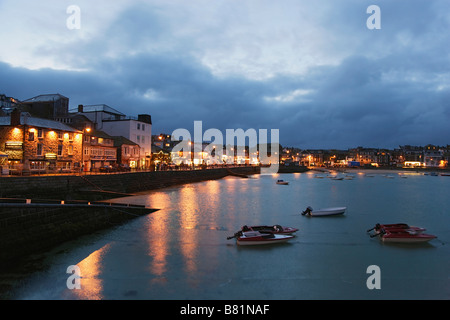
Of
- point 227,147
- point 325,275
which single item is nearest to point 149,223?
point 325,275

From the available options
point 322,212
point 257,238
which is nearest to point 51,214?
point 257,238

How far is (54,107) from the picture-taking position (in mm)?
59969

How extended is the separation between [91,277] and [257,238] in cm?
1082

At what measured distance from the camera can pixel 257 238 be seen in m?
20.9

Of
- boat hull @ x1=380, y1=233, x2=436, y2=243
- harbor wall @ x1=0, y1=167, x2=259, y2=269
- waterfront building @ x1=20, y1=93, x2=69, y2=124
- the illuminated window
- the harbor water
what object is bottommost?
the harbor water

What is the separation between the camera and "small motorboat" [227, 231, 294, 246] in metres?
20.8

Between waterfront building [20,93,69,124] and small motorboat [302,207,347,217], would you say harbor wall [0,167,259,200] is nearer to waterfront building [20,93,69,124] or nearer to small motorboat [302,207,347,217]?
waterfront building [20,93,69,124]

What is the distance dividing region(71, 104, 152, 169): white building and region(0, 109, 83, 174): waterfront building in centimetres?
2186

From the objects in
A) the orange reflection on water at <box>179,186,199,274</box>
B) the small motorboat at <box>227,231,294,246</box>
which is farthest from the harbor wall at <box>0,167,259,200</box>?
the small motorboat at <box>227,231,294,246</box>

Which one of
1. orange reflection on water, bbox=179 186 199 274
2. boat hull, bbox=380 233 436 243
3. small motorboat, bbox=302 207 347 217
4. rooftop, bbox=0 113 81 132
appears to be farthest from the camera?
rooftop, bbox=0 113 81 132

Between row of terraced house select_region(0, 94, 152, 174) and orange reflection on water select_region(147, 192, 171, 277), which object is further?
row of terraced house select_region(0, 94, 152, 174)

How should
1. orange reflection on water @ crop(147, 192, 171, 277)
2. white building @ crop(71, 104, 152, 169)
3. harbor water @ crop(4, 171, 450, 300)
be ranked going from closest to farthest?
harbor water @ crop(4, 171, 450, 300) < orange reflection on water @ crop(147, 192, 171, 277) < white building @ crop(71, 104, 152, 169)

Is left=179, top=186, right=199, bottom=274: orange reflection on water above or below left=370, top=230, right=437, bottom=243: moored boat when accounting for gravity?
below

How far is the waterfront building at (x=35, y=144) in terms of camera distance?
37344 millimetres
